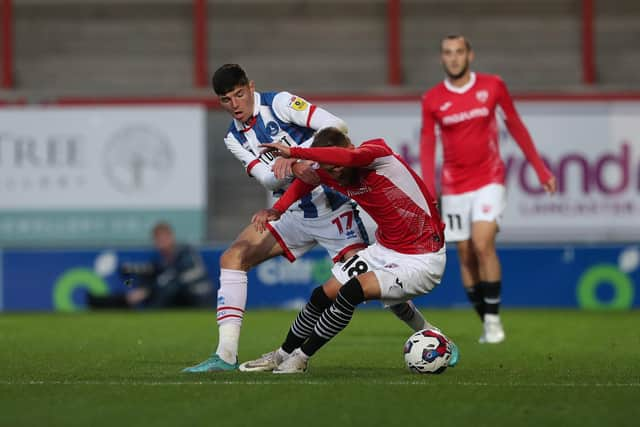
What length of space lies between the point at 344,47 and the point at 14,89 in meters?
4.43

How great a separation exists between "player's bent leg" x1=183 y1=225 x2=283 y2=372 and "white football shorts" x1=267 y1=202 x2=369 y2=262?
3.0 inches

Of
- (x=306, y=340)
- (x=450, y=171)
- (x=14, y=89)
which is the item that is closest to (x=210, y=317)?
(x=450, y=171)

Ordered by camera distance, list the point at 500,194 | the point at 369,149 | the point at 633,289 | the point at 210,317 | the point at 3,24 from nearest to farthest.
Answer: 1. the point at 369,149
2. the point at 500,194
3. the point at 210,317
4. the point at 633,289
5. the point at 3,24

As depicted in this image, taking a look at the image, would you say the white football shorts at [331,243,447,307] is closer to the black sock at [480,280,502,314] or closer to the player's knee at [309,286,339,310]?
the player's knee at [309,286,339,310]

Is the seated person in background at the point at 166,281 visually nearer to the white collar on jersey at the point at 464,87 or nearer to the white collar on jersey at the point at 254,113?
the white collar on jersey at the point at 464,87

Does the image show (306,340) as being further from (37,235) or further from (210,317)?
(37,235)

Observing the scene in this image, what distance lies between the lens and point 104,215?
15.6 metres

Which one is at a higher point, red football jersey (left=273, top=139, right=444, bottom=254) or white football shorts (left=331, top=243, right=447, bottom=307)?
red football jersey (left=273, top=139, right=444, bottom=254)

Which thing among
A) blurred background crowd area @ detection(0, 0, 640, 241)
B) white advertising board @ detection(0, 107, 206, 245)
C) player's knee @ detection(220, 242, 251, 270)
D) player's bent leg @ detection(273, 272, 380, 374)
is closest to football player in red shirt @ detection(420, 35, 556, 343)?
player's knee @ detection(220, 242, 251, 270)

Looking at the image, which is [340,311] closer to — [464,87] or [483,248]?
[483,248]

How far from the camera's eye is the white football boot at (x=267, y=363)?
23.8ft

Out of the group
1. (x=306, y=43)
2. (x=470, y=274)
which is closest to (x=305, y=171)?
(x=470, y=274)

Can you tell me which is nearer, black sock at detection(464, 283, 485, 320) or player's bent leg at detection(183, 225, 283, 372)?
player's bent leg at detection(183, 225, 283, 372)

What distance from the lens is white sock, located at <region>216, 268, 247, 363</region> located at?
749cm
